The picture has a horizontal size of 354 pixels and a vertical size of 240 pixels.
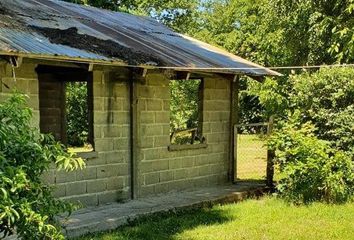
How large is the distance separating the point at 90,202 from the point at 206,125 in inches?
129

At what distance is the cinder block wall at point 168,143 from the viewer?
31.9ft

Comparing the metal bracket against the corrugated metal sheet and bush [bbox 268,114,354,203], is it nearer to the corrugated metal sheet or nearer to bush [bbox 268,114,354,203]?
the corrugated metal sheet

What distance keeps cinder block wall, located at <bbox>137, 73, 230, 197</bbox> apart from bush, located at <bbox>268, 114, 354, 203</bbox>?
5.52ft

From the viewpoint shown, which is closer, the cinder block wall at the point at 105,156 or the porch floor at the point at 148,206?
the porch floor at the point at 148,206

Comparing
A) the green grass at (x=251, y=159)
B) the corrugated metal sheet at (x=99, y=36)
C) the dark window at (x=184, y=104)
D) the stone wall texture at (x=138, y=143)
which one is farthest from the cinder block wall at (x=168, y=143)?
the dark window at (x=184, y=104)

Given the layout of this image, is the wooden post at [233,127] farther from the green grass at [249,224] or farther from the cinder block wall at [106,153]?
the cinder block wall at [106,153]

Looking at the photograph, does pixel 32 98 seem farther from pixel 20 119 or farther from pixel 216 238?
pixel 20 119

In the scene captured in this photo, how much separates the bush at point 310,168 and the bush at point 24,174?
20.0 ft

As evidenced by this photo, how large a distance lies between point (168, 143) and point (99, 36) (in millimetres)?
2482

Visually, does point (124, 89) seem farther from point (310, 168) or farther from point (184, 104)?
point (184, 104)

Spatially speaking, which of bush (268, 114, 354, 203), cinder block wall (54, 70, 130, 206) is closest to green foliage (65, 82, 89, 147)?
cinder block wall (54, 70, 130, 206)

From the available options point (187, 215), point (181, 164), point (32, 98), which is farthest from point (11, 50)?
point (181, 164)

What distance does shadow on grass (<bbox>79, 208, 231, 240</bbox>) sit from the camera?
7.08m

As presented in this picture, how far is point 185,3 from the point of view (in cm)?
2930
